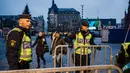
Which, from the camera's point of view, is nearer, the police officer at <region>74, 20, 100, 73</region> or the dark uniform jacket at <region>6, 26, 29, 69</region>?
the dark uniform jacket at <region>6, 26, 29, 69</region>

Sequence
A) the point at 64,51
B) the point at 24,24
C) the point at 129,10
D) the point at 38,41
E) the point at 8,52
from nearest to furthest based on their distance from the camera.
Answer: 1. the point at 8,52
2. the point at 24,24
3. the point at 64,51
4. the point at 38,41
5. the point at 129,10

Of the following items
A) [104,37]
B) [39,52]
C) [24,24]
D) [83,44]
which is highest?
[24,24]

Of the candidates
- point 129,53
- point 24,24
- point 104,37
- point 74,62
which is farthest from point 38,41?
point 104,37

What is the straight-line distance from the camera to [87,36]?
10.2m

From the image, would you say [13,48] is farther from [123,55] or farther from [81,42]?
[81,42]

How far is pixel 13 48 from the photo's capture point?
7066 mm

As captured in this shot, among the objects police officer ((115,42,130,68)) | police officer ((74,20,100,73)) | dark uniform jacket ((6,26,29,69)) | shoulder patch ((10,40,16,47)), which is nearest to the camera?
dark uniform jacket ((6,26,29,69))

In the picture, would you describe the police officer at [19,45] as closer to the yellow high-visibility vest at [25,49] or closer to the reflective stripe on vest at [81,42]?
the yellow high-visibility vest at [25,49]

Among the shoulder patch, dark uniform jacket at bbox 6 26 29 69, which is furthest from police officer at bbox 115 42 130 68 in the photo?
the shoulder patch

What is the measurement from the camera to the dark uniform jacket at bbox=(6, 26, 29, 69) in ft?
22.8

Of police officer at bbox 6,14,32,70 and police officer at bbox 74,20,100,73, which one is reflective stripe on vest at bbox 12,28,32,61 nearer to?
police officer at bbox 6,14,32,70

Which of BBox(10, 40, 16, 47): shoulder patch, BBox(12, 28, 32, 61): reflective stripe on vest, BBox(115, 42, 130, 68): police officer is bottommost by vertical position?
BBox(115, 42, 130, 68): police officer

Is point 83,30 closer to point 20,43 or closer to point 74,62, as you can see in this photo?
point 74,62

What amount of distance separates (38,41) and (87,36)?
812 centimetres
